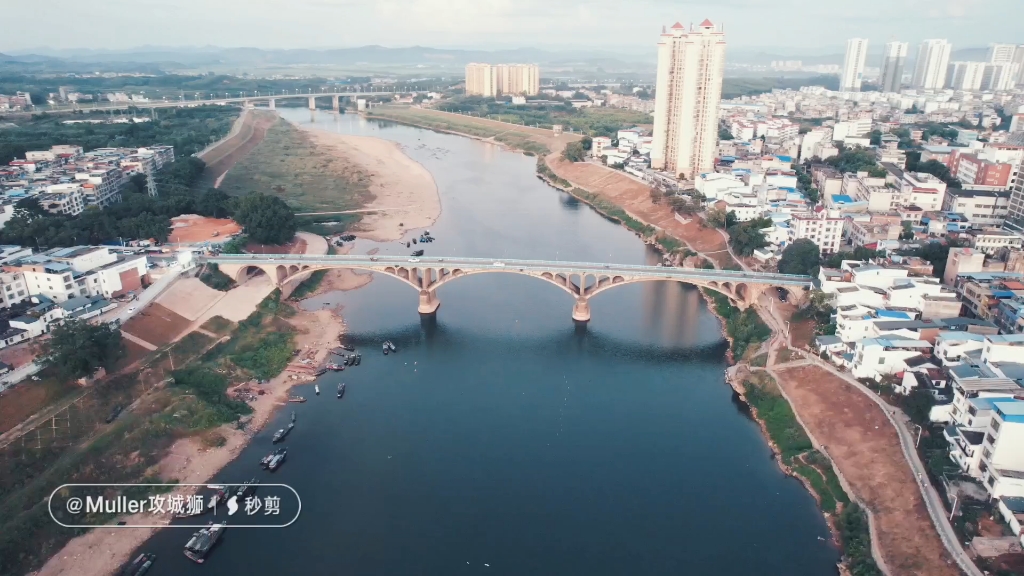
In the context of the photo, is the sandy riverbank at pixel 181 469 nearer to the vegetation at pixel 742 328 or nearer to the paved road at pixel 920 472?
the vegetation at pixel 742 328

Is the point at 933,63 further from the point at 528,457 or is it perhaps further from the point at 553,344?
the point at 528,457

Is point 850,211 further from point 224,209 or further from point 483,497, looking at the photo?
point 224,209

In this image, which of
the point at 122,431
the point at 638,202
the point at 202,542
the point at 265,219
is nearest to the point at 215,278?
the point at 265,219

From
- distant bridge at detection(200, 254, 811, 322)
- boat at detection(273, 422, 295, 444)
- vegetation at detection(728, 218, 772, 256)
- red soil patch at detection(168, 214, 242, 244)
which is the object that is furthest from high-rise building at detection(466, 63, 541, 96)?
boat at detection(273, 422, 295, 444)

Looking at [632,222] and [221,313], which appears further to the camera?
[632,222]

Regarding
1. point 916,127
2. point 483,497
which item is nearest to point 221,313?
point 483,497
